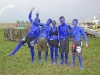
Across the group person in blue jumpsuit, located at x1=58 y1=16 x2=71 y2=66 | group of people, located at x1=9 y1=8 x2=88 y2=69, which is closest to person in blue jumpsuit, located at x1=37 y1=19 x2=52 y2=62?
group of people, located at x1=9 y1=8 x2=88 y2=69

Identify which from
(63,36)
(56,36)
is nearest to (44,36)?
(56,36)

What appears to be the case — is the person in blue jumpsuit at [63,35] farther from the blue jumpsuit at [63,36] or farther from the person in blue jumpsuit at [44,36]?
the person in blue jumpsuit at [44,36]

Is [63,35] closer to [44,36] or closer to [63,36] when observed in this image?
[63,36]

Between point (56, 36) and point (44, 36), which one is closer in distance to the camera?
point (56, 36)

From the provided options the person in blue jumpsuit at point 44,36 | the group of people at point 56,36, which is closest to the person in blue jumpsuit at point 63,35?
the group of people at point 56,36

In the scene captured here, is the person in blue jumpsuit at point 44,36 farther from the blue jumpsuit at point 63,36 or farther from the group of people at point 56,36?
the blue jumpsuit at point 63,36

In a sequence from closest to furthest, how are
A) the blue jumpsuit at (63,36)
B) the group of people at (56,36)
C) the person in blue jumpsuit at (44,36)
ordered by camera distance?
the group of people at (56,36), the blue jumpsuit at (63,36), the person in blue jumpsuit at (44,36)

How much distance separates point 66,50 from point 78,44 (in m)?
0.74

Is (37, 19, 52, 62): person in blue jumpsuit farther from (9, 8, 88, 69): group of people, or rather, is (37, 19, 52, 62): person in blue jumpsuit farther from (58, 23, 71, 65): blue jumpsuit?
(58, 23, 71, 65): blue jumpsuit

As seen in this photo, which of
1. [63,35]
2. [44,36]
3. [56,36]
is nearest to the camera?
[63,35]

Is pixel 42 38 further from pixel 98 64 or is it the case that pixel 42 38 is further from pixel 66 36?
pixel 98 64

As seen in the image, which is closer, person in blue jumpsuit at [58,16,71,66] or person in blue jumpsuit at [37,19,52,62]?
person in blue jumpsuit at [58,16,71,66]

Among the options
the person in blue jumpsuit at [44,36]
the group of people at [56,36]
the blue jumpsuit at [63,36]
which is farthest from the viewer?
the person in blue jumpsuit at [44,36]

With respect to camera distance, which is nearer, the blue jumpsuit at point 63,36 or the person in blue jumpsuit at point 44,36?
the blue jumpsuit at point 63,36
